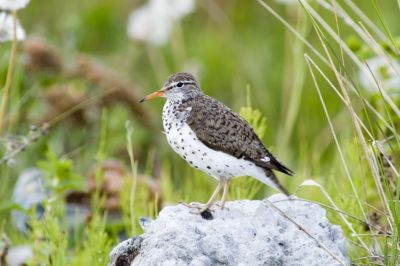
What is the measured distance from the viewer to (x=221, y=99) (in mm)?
10555

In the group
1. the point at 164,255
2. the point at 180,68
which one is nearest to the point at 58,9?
the point at 180,68

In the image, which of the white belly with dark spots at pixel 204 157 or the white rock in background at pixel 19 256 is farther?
the white rock in background at pixel 19 256

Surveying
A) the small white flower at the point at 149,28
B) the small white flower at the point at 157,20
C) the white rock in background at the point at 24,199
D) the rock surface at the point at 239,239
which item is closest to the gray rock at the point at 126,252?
the rock surface at the point at 239,239

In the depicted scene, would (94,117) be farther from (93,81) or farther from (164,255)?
(164,255)

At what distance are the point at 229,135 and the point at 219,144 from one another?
71 millimetres

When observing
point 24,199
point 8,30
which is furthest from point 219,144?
point 24,199

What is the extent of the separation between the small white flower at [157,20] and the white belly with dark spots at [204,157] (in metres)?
4.53

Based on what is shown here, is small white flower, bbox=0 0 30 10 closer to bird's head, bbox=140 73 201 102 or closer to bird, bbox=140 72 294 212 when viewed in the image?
bird's head, bbox=140 73 201 102

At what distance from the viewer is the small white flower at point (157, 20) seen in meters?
8.97

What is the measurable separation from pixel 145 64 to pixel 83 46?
77cm

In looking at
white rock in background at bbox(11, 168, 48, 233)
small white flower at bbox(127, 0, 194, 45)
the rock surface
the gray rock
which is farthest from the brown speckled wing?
small white flower at bbox(127, 0, 194, 45)

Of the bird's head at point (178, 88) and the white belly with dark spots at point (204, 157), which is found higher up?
the bird's head at point (178, 88)

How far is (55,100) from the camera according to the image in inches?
293

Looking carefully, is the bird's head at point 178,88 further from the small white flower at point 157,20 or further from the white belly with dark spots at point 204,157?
the small white flower at point 157,20
